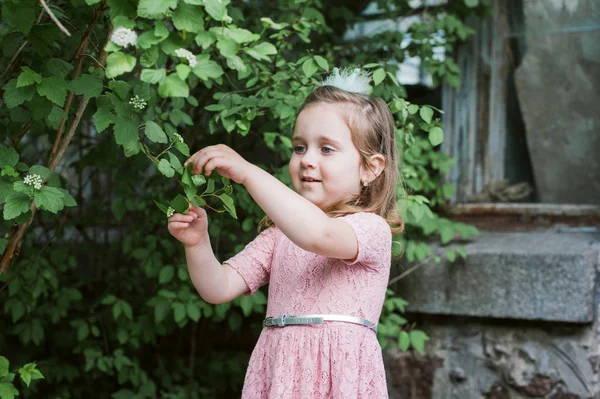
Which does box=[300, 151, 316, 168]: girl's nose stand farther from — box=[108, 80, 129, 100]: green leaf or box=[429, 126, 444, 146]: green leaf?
box=[429, 126, 444, 146]: green leaf

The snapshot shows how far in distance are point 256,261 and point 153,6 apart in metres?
0.84

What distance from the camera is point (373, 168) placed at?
1901mm

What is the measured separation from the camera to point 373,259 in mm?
1788

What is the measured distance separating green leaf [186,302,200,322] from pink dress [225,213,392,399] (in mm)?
942

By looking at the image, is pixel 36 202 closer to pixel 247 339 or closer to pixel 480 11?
pixel 247 339

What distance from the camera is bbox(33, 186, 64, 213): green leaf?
1700 mm

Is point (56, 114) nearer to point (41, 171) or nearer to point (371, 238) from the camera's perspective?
point (41, 171)

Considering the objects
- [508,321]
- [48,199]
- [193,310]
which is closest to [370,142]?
[48,199]

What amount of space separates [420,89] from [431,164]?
45 centimetres

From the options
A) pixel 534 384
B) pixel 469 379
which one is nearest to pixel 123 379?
pixel 469 379

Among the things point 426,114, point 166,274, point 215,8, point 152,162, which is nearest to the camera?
point 215,8

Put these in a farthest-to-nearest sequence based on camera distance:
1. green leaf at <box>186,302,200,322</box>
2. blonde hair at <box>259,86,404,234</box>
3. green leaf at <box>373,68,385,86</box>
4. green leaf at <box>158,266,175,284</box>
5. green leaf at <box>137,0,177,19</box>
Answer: green leaf at <box>158,266,175,284</box>, green leaf at <box>186,302,200,322</box>, green leaf at <box>373,68,385,86</box>, blonde hair at <box>259,86,404,234</box>, green leaf at <box>137,0,177,19</box>

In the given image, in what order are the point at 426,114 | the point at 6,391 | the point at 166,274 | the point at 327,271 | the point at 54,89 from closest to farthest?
1. the point at 54,89
2. the point at 327,271
3. the point at 6,391
4. the point at 426,114
5. the point at 166,274

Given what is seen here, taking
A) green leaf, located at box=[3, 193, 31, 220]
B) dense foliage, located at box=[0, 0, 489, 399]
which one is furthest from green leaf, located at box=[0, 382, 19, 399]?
green leaf, located at box=[3, 193, 31, 220]
